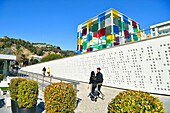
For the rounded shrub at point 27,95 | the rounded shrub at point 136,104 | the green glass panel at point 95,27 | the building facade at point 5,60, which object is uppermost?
the green glass panel at point 95,27

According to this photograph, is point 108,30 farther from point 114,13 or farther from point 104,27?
point 114,13

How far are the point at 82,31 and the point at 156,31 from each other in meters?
25.4

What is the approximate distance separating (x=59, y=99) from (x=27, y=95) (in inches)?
61.7

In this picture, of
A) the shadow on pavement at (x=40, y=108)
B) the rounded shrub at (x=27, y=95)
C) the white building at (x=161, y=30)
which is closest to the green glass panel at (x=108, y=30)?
the white building at (x=161, y=30)

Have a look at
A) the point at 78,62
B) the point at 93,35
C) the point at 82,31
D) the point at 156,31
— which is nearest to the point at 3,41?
the point at 82,31

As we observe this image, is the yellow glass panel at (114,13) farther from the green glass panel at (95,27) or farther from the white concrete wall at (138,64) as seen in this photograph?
the white concrete wall at (138,64)

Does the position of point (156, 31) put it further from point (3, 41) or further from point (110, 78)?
point (3, 41)

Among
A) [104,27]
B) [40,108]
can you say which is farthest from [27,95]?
[104,27]

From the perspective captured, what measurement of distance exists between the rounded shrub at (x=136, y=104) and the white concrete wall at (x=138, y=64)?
26.6ft

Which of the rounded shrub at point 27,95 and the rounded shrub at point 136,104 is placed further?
the rounded shrub at point 27,95

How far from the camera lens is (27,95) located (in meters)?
4.61

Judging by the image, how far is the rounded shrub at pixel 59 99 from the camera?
3.62m

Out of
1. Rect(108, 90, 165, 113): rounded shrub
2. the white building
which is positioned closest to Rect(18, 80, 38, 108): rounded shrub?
Rect(108, 90, 165, 113): rounded shrub

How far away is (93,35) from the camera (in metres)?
30.0
